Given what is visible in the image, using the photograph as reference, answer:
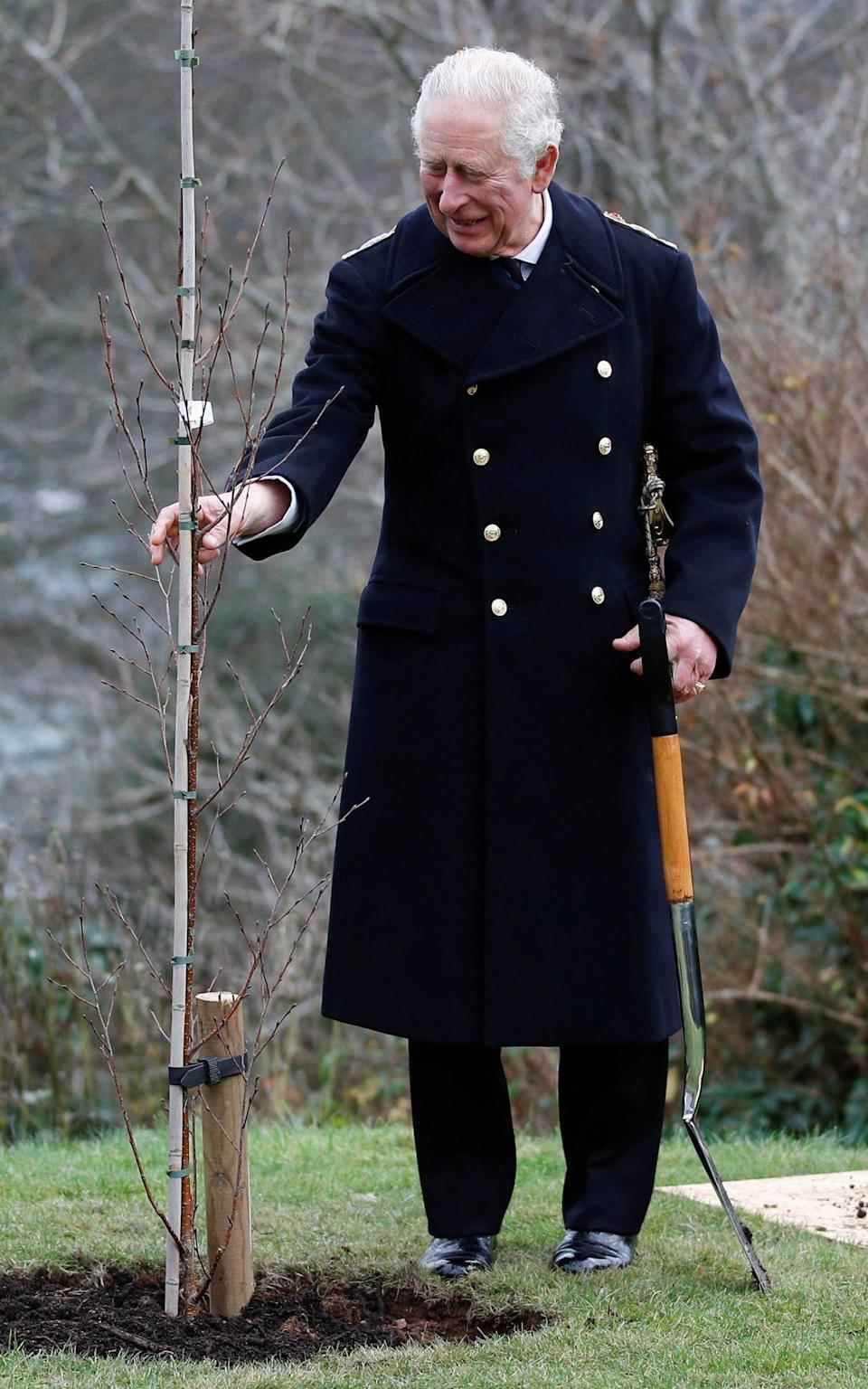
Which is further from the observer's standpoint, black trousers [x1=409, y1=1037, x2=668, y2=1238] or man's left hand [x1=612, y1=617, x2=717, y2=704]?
black trousers [x1=409, y1=1037, x2=668, y2=1238]

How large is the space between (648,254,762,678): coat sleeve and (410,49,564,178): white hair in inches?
17.3

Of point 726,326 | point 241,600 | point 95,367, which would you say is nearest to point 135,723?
point 241,600

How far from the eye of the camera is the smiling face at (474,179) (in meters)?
2.91

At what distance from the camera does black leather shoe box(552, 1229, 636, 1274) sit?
3.24 m

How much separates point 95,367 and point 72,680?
2.03 meters

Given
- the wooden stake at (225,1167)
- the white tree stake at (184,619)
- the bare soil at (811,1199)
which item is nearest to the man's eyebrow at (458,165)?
the white tree stake at (184,619)

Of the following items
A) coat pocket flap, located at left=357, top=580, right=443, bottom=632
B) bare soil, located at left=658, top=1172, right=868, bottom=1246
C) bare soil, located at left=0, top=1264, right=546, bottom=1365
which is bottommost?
bare soil, located at left=0, top=1264, right=546, bottom=1365

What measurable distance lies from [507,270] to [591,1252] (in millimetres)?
1643

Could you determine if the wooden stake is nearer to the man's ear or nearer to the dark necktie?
the dark necktie

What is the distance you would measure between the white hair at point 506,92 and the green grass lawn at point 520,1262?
1767 mm

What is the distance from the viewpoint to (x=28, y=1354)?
2779mm

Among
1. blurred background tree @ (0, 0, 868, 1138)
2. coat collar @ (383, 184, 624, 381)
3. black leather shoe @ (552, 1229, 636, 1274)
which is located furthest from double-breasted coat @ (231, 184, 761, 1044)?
blurred background tree @ (0, 0, 868, 1138)

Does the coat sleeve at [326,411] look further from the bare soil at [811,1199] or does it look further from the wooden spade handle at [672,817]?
the bare soil at [811,1199]

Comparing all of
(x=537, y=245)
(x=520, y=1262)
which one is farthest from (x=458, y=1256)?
(x=537, y=245)
